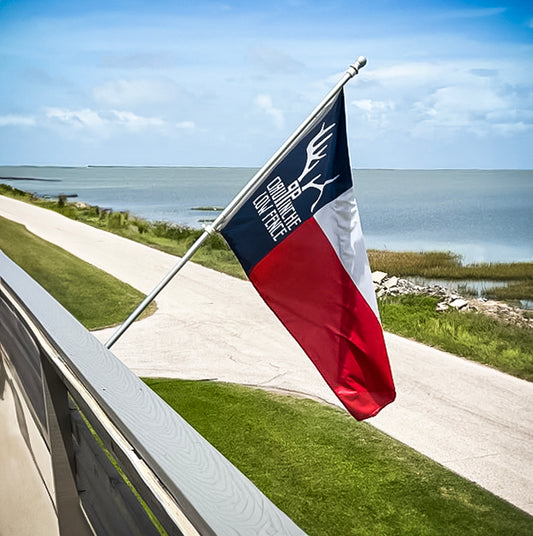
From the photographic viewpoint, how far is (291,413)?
4.70 meters

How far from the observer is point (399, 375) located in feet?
19.8

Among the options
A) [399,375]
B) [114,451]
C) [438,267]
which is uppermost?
[114,451]

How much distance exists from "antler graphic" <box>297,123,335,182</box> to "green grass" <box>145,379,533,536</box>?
4.83 ft

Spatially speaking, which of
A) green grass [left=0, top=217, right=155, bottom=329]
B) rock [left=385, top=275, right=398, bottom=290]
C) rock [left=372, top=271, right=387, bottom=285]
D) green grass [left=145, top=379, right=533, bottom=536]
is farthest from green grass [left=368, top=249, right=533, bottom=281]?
green grass [left=145, top=379, right=533, bottom=536]

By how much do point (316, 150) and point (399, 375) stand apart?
3882mm

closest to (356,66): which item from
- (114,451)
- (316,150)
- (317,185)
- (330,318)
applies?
(316,150)

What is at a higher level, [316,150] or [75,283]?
[316,150]

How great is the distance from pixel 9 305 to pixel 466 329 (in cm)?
714

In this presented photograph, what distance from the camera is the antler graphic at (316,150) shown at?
8.12ft

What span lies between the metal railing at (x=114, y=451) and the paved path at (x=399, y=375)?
3.16 meters

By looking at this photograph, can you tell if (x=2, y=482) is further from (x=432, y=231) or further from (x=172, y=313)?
(x=432, y=231)

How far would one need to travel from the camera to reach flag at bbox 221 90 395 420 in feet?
7.70

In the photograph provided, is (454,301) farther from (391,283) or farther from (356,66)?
(356,66)

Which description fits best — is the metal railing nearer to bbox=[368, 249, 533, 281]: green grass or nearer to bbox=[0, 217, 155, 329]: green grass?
bbox=[0, 217, 155, 329]: green grass
